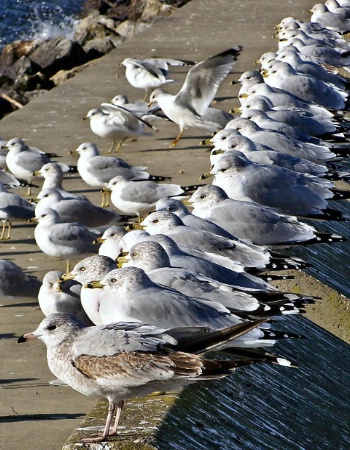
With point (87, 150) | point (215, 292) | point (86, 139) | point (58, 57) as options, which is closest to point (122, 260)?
point (215, 292)

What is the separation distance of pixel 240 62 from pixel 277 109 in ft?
17.7

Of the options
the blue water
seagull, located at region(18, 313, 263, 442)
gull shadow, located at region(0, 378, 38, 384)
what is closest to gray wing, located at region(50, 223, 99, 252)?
gull shadow, located at region(0, 378, 38, 384)

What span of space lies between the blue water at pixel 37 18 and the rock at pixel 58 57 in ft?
27.5

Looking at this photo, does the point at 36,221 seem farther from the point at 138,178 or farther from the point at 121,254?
the point at 121,254

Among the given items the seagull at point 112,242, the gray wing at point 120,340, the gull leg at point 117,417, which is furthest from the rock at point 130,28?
the gull leg at point 117,417

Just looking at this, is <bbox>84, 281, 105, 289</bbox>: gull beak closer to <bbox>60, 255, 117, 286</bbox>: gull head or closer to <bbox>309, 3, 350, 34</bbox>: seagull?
<bbox>60, 255, 117, 286</bbox>: gull head

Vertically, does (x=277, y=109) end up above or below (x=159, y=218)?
below

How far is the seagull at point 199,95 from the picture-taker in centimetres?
1308

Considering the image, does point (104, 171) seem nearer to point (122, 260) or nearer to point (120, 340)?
point (122, 260)

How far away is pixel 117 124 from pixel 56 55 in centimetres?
796

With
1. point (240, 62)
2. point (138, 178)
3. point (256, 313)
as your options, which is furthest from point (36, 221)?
point (240, 62)

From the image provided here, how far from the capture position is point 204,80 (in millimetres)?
13180

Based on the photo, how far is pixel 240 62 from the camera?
17297mm

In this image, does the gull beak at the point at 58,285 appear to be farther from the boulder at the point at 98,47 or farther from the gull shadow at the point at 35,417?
the boulder at the point at 98,47
